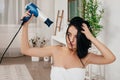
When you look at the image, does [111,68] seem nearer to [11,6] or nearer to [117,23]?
[117,23]

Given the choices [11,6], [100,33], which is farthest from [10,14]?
[100,33]

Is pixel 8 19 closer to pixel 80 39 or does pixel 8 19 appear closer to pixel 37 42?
pixel 37 42

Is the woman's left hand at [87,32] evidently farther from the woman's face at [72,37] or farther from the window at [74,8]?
the window at [74,8]

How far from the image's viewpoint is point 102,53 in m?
1.42

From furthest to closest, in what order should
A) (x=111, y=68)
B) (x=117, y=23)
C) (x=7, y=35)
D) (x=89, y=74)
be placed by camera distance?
(x=7, y=35), (x=89, y=74), (x=111, y=68), (x=117, y=23)

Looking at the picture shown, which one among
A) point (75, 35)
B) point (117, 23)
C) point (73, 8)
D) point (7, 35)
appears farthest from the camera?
point (7, 35)

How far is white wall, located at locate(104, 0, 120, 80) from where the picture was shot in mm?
2341

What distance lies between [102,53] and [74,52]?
174 mm

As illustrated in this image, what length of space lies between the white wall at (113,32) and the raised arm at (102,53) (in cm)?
89

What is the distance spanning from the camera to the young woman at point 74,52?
137cm

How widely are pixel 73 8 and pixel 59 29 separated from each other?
1.12m


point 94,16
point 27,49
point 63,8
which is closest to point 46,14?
point 63,8

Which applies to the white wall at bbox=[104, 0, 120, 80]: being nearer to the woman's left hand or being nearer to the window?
the woman's left hand

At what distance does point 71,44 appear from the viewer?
4.66ft
